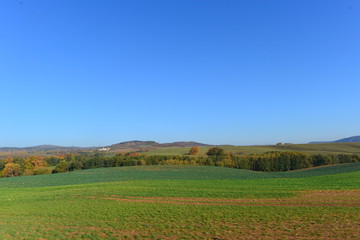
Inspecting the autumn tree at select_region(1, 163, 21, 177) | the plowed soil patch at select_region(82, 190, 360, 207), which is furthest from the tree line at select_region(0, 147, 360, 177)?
the plowed soil patch at select_region(82, 190, 360, 207)

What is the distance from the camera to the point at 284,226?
1512 centimetres

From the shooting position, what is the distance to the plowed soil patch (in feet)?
70.4

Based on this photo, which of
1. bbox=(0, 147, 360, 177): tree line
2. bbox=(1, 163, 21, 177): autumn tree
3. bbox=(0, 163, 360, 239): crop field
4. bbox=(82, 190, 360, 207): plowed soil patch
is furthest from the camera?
bbox=(1, 163, 21, 177): autumn tree

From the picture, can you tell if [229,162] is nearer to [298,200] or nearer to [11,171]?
[298,200]

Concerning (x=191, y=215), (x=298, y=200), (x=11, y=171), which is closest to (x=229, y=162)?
(x=298, y=200)

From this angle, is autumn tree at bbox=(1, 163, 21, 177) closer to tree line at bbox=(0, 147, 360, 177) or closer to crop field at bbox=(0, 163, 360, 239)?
tree line at bbox=(0, 147, 360, 177)

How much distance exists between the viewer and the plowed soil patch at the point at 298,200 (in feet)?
70.4

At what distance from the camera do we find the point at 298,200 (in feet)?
76.1

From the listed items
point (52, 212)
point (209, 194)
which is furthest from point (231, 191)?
point (52, 212)

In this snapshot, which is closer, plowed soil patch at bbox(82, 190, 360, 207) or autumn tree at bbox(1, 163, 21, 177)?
plowed soil patch at bbox(82, 190, 360, 207)

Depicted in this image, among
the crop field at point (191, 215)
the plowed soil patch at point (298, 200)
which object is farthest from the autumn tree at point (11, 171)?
the plowed soil patch at point (298, 200)

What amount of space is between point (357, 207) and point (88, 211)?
2102 centimetres

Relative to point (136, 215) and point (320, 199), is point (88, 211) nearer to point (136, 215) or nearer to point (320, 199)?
point (136, 215)

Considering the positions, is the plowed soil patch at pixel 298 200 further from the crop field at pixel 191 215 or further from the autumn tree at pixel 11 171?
the autumn tree at pixel 11 171
